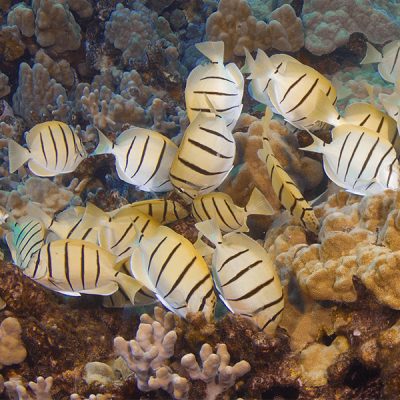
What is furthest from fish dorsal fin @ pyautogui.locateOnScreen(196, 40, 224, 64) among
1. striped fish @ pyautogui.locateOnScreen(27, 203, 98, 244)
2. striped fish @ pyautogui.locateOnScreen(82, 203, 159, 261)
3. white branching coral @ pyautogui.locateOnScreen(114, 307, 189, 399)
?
white branching coral @ pyautogui.locateOnScreen(114, 307, 189, 399)

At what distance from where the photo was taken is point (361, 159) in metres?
2.70

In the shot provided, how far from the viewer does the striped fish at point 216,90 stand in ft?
10.4

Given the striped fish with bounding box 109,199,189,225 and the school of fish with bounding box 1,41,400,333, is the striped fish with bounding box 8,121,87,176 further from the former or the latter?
the striped fish with bounding box 109,199,189,225

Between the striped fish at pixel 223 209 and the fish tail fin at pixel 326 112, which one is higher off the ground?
the fish tail fin at pixel 326 112

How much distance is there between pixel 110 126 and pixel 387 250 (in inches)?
163

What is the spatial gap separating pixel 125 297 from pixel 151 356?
1.02 meters

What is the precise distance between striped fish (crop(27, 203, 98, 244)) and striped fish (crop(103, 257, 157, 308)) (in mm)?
269

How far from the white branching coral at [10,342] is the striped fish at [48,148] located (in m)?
1.25

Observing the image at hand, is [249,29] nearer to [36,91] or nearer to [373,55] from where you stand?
[373,55]

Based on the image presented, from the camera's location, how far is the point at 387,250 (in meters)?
2.51

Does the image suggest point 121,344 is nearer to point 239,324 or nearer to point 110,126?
point 239,324

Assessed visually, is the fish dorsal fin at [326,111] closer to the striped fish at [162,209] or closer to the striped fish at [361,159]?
the striped fish at [361,159]

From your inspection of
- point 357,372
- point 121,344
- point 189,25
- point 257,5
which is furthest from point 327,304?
point 189,25

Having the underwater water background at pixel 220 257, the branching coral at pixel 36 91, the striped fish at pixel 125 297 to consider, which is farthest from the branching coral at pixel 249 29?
the striped fish at pixel 125 297
